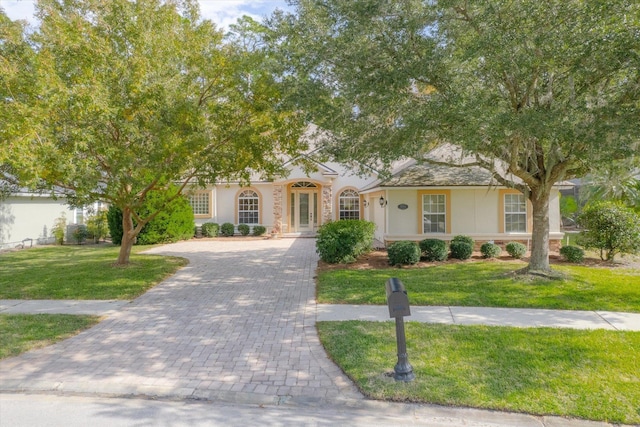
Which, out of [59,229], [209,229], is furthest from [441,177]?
[59,229]

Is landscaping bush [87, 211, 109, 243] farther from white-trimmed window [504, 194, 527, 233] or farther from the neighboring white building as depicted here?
white-trimmed window [504, 194, 527, 233]

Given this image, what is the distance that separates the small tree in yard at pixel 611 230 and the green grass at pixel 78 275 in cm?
1339

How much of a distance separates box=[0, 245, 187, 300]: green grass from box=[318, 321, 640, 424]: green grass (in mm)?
5979

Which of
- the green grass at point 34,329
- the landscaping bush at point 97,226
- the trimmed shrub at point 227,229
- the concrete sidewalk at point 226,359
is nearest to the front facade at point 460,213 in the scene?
the concrete sidewalk at point 226,359

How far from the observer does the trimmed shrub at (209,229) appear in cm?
2202

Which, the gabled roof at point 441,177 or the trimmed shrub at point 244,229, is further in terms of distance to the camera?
the trimmed shrub at point 244,229

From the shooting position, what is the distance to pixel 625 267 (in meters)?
12.0

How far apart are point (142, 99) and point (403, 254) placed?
8.16 meters

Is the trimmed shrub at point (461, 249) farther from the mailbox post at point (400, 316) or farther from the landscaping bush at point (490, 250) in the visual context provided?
the mailbox post at point (400, 316)

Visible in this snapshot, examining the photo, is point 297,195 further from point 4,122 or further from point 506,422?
point 506,422

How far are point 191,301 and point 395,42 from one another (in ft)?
22.4

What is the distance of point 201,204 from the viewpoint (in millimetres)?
23391

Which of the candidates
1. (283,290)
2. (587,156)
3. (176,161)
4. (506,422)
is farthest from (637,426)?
(176,161)

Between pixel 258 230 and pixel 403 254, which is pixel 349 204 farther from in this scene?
pixel 403 254
